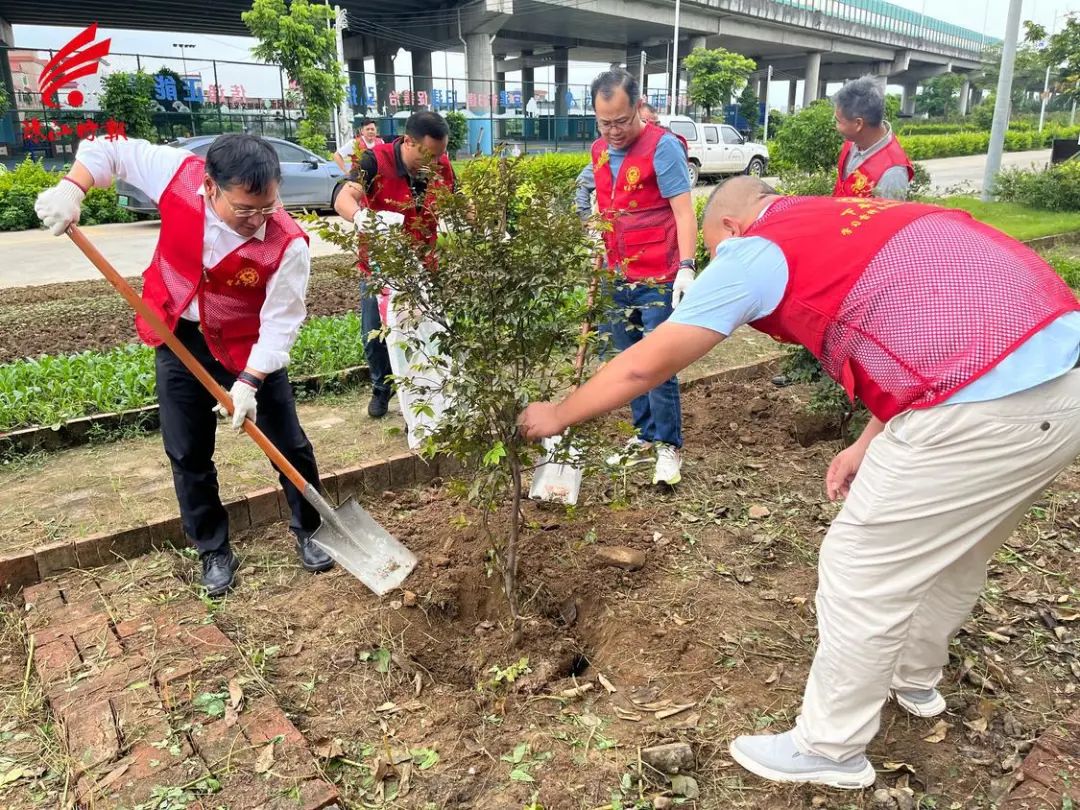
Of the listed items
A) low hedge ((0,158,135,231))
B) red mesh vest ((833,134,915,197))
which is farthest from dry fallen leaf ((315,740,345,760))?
low hedge ((0,158,135,231))

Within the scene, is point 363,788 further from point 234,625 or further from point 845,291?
point 845,291

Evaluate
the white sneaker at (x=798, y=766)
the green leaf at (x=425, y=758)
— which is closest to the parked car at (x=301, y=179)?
the green leaf at (x=425, y=758)

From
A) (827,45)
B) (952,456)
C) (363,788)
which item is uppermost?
(827,45)

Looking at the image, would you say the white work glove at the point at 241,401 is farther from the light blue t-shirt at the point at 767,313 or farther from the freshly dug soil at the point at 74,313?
the freshly dug soil at the point at 74,313

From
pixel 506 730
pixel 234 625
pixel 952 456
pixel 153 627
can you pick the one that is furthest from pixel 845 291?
pixel 153 627

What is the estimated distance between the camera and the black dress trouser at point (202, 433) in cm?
289

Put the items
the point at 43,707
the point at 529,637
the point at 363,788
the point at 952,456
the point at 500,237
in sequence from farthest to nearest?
the point at 529,637 < the point at 43,707 < the point at 500,237 < the point at 363,788 < the point at 952,456

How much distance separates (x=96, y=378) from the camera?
4504 mm

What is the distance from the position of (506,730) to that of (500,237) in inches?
58.0

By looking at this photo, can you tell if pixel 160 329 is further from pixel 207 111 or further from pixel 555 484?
pixel 207 111

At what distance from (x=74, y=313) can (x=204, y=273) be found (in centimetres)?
515

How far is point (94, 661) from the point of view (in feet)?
8.46

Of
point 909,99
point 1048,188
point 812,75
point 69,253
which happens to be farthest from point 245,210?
point 909,99

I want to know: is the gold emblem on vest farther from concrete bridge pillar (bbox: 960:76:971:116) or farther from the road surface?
concrete bridge pillar (bbox: 960:76:971:116)
